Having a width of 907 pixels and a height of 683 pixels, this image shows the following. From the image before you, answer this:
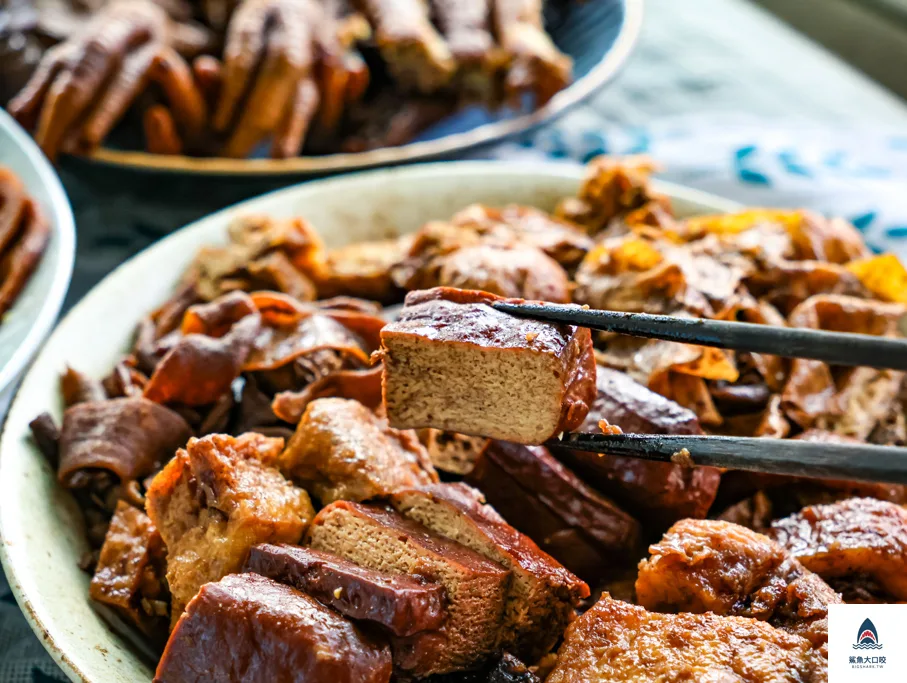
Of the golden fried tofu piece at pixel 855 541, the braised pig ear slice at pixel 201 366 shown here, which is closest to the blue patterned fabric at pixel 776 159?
the golden fried tofu piece at pixel 855 541

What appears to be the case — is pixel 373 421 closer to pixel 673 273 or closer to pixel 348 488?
pixel 348 488

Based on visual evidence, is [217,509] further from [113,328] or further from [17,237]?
[17,237]

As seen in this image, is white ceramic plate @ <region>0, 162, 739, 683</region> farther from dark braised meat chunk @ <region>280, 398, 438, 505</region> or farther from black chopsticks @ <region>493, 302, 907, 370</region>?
black chopsticks @ <region>493, 302, 907, 370</region>

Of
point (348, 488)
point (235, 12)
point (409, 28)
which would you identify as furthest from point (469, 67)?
point (348, 488)

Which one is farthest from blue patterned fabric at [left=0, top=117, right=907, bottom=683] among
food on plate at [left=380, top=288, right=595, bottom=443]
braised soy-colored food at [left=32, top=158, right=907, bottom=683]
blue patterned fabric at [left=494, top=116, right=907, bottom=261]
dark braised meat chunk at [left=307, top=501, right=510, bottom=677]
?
dark braised meat chunk at [left=307, top=501, right=510, bottom=677]

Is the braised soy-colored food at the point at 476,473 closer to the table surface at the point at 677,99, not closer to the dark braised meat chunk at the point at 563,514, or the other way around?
the dark braised meat chunk at the point at 563,514

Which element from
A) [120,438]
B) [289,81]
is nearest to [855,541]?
[120,438]

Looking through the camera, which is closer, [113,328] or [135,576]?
[135,576]

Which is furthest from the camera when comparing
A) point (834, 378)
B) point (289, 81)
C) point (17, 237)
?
point (289, 81)
